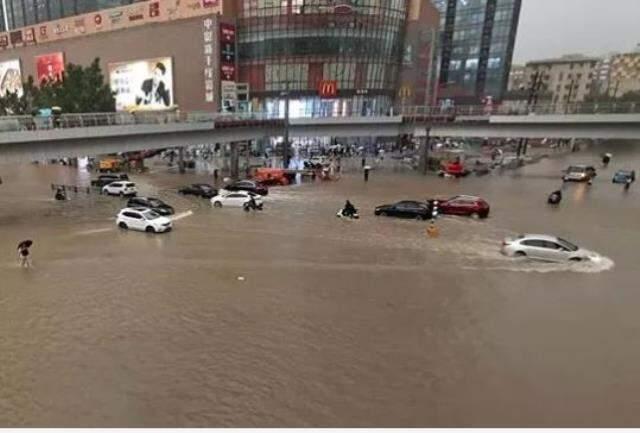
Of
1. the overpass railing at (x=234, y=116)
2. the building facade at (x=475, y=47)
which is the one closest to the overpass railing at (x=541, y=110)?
the overpass railing at (x=234, y=116)

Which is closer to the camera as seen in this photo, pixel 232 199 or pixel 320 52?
pixel 232 199

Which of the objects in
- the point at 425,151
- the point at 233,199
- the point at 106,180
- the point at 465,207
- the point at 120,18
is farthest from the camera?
the point at 120,18

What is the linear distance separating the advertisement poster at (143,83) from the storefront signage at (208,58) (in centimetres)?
874

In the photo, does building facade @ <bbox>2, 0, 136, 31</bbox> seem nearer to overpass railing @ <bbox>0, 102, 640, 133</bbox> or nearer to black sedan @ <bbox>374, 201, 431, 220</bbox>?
overpass railing @ <bbox>0, 102, 640, 133</bbox>

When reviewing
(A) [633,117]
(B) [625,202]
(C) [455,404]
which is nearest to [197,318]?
(C) [455,404]

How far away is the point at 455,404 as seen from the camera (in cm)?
1123

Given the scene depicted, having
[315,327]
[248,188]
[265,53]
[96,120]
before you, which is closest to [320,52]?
[265,53]

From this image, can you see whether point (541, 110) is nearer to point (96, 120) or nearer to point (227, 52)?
point (96, 120)

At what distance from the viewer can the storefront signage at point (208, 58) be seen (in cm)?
7138

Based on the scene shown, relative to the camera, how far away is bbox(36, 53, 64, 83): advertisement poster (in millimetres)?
93688

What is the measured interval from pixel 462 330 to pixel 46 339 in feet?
43.5

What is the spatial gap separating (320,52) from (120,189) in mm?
45808

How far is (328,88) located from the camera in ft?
238

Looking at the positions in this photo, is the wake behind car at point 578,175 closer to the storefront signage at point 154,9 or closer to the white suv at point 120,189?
the white suv at point 120,189
